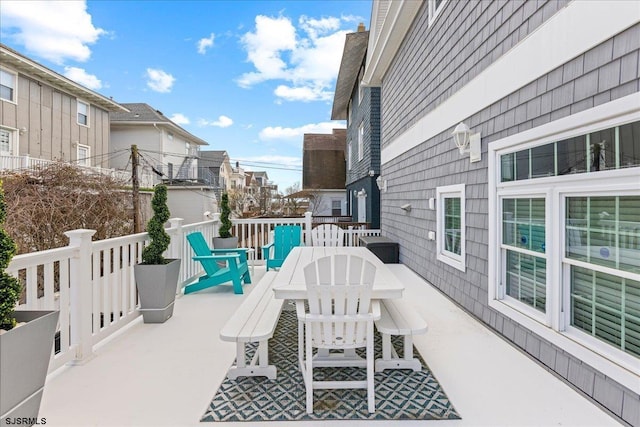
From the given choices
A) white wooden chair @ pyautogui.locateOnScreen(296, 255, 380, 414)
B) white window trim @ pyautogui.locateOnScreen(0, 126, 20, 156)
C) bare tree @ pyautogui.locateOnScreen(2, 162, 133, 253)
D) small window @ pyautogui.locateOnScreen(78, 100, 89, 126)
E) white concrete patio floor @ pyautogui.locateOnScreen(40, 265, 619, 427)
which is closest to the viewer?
white concrete patio floor @ pyautogui.locateOnScreen(40, 265, 619, 427)

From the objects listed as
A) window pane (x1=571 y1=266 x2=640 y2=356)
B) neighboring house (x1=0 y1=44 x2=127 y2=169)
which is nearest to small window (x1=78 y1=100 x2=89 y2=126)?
neighboring house (x1=0 y1=44 x2=127 y2=169)

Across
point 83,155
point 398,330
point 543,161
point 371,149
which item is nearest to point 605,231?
point 543,161

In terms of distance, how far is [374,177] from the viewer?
10430 mm

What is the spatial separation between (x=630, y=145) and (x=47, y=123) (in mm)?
18036

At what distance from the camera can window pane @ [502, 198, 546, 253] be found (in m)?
2.77

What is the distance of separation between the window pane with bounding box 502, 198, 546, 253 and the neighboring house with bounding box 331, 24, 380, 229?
6.63 m

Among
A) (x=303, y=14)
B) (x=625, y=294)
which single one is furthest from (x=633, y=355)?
(x=303, y=14)

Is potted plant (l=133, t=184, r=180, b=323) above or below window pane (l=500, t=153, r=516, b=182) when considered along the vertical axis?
below

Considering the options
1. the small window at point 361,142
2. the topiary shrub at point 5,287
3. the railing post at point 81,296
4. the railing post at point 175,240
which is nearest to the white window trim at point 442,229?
the railing post at point 175,240

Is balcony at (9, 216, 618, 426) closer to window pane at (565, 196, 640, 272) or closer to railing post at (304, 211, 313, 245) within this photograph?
window pane at (565, 196, 640, 272)

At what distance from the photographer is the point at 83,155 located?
54.2 feet

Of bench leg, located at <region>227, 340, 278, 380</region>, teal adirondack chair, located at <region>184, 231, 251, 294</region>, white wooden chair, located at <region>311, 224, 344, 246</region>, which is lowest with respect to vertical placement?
bench leg, located at <region>227, 340, 278, 380</region>

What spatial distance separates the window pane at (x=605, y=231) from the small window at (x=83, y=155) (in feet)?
61.2

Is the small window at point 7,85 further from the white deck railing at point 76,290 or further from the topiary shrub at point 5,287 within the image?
the topiary shrub at point 5,287
